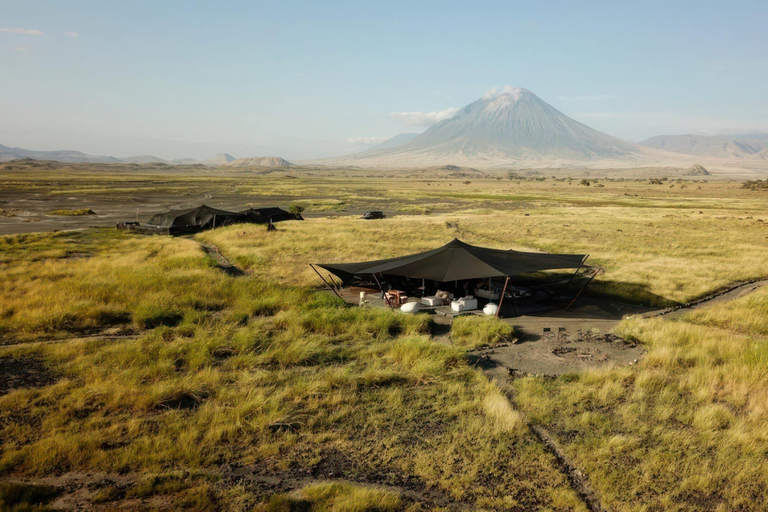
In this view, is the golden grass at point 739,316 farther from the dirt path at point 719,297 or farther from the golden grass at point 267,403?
the golden grass at point 267,403

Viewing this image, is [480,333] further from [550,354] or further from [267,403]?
[267,403]

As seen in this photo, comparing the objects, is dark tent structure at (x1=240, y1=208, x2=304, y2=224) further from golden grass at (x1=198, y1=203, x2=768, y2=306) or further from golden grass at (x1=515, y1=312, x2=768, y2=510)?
golden grass at (x1=515, y1=312, x2=768, y2=510)

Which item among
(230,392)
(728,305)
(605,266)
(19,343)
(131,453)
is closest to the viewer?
(131,453)

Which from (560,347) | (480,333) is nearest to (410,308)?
(480,333)

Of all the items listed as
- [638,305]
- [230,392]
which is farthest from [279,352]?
[638,305]

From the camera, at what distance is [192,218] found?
1845 inches

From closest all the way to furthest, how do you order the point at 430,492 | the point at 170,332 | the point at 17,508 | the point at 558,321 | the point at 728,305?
1. the point at 17,508
2. the point at 430,492
3. the point at 170,332
4. the point at 558,321
5. the point at 728,305

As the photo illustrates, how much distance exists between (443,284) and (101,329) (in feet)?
44.3

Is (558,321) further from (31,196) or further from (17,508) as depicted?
(31,196)

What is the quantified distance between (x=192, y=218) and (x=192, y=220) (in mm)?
223

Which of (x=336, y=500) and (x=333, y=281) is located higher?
(x=333, y=281)

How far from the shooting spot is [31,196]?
8350cm

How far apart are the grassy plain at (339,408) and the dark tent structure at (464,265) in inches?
95.5

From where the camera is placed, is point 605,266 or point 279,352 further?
point 605,266
